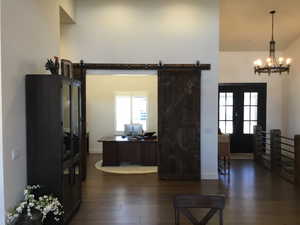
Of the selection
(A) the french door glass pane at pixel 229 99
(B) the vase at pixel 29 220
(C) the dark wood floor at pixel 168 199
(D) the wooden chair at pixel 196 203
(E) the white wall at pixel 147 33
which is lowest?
(C) the dark wood floor at pixel 168 199

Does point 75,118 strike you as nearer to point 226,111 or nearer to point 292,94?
point 226,111

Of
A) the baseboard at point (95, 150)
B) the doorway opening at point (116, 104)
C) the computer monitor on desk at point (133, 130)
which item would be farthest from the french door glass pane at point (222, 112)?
the baseboard at point (95, 150)

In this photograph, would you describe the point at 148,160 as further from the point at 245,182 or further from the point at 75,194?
the point at 75,194

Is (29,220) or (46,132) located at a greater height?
(46,132)

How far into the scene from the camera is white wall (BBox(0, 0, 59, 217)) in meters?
3.16

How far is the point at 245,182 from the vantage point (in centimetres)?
613

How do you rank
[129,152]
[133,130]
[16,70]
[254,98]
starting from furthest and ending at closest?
[254,98] → [133,130] → [129,152] → [16,70]

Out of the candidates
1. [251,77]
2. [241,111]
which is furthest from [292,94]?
[241,111]

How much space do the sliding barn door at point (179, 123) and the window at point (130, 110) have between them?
12.9ft

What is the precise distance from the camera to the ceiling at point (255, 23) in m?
6.69

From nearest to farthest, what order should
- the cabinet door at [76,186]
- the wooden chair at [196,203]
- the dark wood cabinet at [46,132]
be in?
the wooden chair at [196,203] → the dark wood cabinet at [46,132] → the cabinet door at [76,186]

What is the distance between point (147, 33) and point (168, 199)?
3.55 metres

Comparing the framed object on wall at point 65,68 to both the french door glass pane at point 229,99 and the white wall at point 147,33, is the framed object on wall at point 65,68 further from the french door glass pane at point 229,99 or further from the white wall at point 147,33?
the french door glass pane at point 229,99

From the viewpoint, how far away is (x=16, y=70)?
341 centimetres
